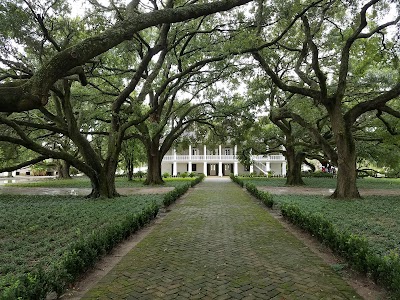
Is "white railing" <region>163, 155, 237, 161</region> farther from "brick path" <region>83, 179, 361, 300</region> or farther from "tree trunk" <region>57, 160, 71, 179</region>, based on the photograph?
"brick path" <region>83, 179, 361, 300</region>

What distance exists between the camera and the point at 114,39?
19.0ft

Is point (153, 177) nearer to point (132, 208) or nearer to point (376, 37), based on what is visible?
point (132, 208)

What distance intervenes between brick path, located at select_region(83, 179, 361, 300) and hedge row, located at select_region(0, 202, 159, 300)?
0.41 metres

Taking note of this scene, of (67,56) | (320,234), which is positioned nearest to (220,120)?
(320,234)

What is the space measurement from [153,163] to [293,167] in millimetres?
11800

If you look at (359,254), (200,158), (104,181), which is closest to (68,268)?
(359,254)

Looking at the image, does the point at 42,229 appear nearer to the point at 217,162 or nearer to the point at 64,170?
the point at 64,170

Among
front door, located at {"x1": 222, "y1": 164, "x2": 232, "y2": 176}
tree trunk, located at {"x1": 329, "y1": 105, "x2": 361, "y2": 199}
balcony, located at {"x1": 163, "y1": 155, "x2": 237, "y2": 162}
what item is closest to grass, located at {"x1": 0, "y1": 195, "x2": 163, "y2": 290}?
tree trunk, located at {"x1": 329, "y1": 105, "x2": 361, "y2": 199}

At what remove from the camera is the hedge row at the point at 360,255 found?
14.3ft

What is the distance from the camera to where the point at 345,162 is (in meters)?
15.1

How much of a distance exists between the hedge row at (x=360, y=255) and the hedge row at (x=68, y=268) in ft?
14.1

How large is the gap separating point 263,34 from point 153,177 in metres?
15.9

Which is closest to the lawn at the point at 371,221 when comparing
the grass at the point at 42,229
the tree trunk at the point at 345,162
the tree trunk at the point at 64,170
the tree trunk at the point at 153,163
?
the tree trunk at the point at 345,162

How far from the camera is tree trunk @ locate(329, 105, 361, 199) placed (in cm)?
1503
